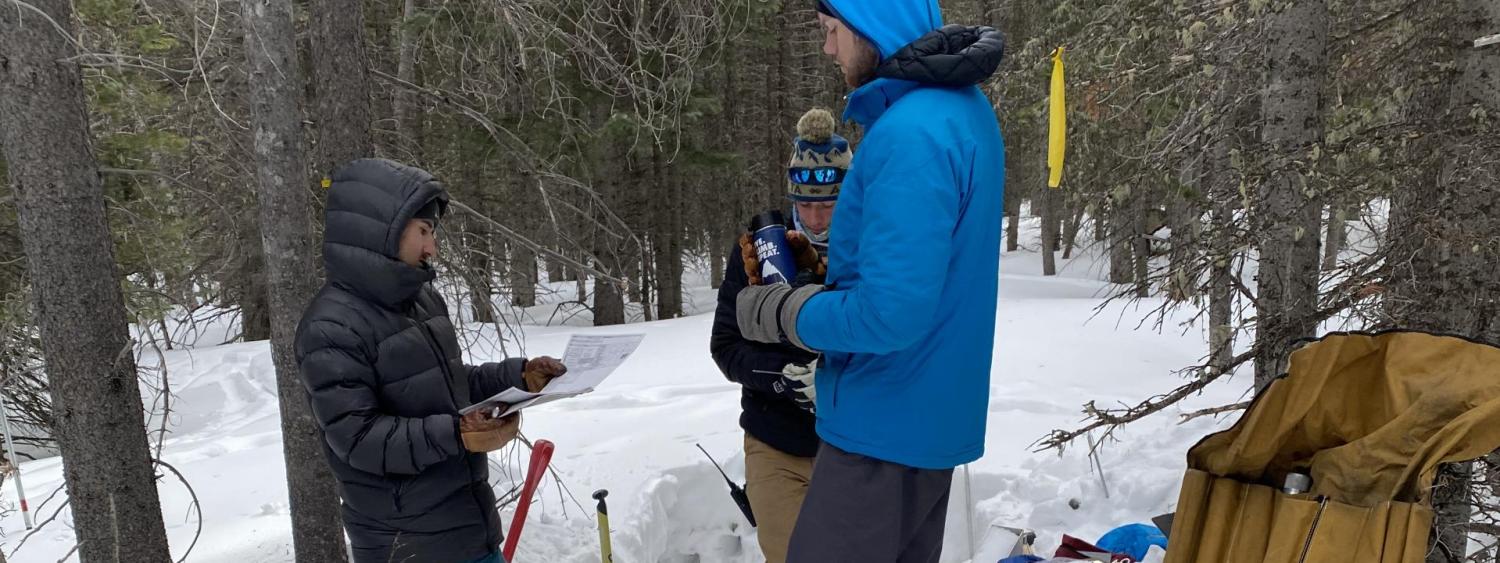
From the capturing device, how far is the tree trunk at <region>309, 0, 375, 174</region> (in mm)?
3490

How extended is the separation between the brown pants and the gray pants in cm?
113

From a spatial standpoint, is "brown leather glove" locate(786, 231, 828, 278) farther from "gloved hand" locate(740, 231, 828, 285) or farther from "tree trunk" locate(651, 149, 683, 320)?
"tree trunk" locate(651, 149, 683, 320)

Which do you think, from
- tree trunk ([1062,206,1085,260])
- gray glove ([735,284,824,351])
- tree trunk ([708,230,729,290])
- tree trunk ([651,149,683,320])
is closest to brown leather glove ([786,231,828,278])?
gray glove ([735,284,824,351])

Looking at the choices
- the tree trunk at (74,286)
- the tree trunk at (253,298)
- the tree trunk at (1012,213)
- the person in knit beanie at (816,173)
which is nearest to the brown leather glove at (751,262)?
the person in knit beanie at (816,173)

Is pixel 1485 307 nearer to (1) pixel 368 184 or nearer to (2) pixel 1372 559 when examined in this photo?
(2) pixel 1372 559

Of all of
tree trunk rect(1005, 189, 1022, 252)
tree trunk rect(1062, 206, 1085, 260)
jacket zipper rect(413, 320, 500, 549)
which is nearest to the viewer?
jacket zipper rect(413, 320, 500, 549)

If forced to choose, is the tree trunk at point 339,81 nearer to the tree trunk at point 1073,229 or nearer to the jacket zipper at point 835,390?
the jacket zipper at point 835,390

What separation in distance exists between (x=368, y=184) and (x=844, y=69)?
4.72ft

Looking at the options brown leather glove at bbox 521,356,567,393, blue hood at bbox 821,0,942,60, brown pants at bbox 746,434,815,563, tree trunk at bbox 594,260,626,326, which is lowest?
tree trunk at bbox 594,260,626,326

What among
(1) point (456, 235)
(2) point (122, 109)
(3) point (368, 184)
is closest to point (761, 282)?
(3) point (368, 184)

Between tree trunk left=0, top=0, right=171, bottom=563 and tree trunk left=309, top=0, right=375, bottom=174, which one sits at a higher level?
tree trunk left=309, top=0, right=375, bottom=174

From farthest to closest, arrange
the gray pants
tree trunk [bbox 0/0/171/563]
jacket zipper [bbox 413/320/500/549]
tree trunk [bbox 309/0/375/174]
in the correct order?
tree trunk [bbox 309/0/375/174]
tree trunk [bbox 0/0/171/563]
jacket zipper [bbox 413/320/500/549]
the gray pants

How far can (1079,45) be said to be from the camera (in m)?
7.91

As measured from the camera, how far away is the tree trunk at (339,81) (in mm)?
3490
